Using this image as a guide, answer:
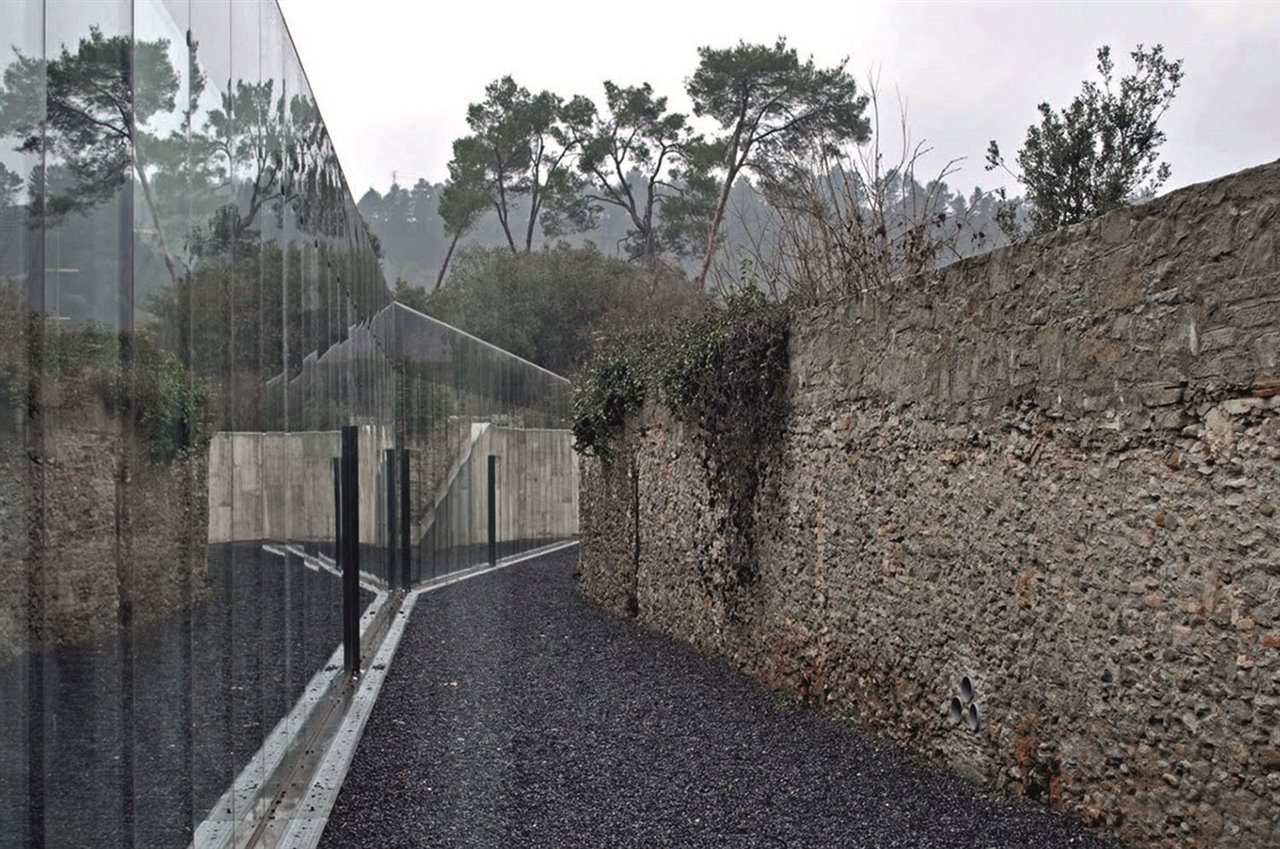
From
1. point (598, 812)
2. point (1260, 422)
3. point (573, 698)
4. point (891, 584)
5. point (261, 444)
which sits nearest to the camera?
point (1260, 422)

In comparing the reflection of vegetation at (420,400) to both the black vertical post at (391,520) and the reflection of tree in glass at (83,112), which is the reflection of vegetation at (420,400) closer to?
the black vertical post at (391,520)

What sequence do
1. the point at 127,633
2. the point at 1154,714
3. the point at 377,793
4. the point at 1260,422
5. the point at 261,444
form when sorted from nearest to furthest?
1. the point at 127,633
2. the point at 1260,422
3. the point at 1154,714
4. the point at 261,444
5. the point at 377,793

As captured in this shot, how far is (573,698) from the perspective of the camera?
7.82 m

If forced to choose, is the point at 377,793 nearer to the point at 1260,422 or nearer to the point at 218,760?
the point at 218,760

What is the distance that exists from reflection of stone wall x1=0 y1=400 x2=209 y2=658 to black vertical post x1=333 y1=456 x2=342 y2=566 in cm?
411

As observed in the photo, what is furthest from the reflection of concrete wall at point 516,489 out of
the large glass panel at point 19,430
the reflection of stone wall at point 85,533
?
the large glass panel at point 19,430

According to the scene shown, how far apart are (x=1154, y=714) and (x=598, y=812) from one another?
6.91ft

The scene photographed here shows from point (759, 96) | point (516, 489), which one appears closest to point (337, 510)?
point (516, 489)

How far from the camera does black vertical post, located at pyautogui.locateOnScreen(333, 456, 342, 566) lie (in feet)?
24.5

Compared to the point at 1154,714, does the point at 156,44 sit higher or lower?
higher

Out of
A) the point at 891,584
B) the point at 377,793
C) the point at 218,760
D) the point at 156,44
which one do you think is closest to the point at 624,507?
the point at 891,584

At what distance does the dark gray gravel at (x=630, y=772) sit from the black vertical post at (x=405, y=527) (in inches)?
184

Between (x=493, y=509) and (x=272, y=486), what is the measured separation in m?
13.5

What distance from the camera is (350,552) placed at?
843cm
